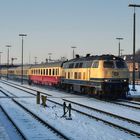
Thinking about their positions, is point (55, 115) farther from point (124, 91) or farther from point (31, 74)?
point (31, 74)

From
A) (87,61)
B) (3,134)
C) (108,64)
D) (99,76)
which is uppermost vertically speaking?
(87,61)

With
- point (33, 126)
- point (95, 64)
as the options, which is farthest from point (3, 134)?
point (95, 64)

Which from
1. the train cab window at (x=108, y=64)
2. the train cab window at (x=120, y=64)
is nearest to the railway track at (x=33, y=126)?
the train cab window at (x=108, y=64)

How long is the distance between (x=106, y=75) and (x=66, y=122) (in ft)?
43.8

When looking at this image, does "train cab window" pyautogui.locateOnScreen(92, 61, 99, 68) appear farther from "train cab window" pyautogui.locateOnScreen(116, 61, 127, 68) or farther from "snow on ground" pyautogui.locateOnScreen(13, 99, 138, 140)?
"snow on ground" pyautogui.locateOnScreen(13, 99, 138, 140)

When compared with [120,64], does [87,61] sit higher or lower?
higher

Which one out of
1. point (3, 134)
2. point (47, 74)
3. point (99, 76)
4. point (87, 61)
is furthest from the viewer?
point (47, 74)

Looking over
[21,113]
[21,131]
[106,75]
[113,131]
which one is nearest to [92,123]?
[113,131]

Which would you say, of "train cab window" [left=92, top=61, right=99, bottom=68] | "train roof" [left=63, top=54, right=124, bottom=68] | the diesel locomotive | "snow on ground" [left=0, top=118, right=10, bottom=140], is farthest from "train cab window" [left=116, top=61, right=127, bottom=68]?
"snow on ground" [left=0, top=118, right=10, bottom=140]

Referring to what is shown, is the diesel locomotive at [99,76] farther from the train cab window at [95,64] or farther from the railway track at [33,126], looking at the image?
the railway track at [33,126]

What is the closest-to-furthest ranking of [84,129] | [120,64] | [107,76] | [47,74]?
[84,129], [107,76], [120,64], [47,74]

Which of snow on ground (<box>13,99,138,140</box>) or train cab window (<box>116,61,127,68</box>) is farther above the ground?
train cab window (<box>116,61,127,68</box>)

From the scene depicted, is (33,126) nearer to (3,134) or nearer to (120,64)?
(3,134)

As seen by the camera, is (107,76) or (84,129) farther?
(107,76)
